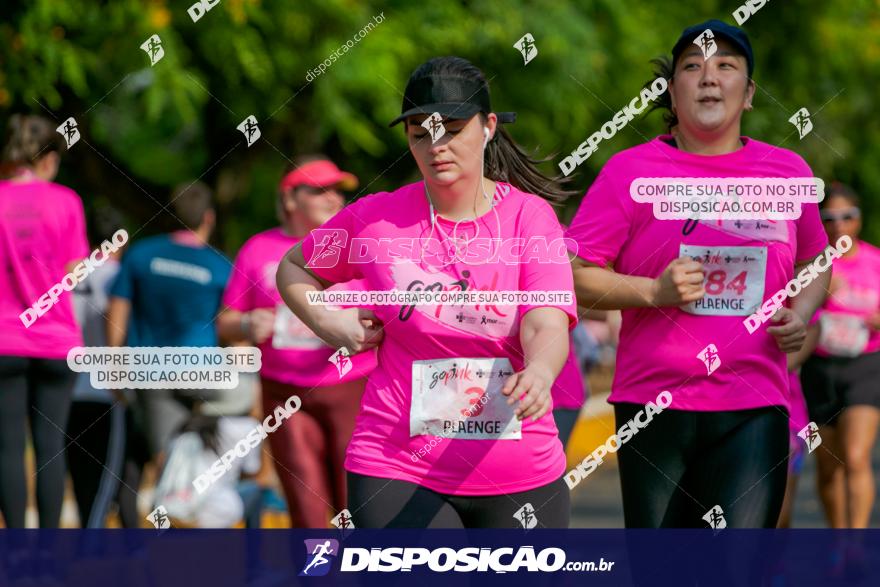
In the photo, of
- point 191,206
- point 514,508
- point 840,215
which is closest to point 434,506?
point 514,508

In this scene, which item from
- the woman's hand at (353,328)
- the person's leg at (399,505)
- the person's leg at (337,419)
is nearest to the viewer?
the person's leg at (399,505)

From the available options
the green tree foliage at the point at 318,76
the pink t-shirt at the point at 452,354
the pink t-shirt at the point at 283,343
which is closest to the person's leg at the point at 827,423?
the green tree foliage at the point at 318,76

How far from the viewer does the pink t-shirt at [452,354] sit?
4.07 meters

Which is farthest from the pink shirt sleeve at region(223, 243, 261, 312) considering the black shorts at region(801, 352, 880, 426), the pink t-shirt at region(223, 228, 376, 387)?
the black shorts at region(801, 352, 880, 426)

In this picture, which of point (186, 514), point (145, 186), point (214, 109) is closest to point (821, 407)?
point (186, 514)

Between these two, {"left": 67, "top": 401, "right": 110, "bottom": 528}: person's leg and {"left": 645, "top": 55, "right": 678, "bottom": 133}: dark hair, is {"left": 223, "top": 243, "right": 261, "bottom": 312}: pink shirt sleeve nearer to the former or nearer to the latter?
{"left": 67, "top": 401, "right": 110, "bottom": 528}: person's leg

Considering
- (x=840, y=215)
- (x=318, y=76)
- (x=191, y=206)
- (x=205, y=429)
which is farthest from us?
(x=318, y=76)

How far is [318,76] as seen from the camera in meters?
10.5

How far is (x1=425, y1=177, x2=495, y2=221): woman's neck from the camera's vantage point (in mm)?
4176

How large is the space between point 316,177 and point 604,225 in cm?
233

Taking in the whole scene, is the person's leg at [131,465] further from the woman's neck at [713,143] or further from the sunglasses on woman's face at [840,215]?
the woman's neck at [713,143]

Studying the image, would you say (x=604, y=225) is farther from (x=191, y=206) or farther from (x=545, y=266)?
(x=191, y=206)

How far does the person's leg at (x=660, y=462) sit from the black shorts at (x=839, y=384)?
11.4ft

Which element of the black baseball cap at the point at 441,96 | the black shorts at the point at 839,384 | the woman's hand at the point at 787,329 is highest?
the black shorts at the point at 839,384
